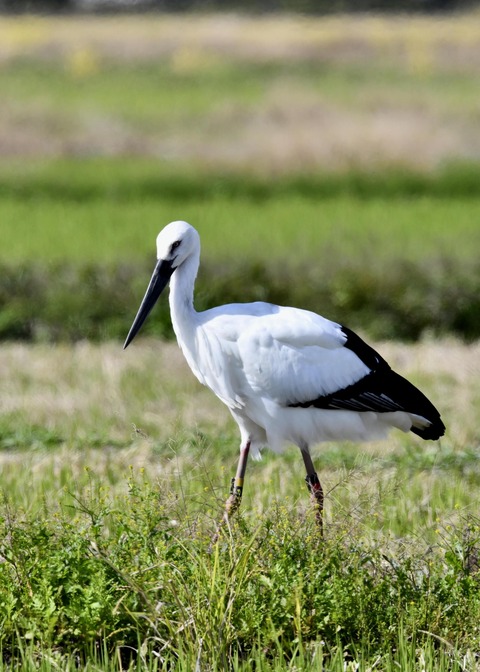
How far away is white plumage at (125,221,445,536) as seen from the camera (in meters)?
4.83

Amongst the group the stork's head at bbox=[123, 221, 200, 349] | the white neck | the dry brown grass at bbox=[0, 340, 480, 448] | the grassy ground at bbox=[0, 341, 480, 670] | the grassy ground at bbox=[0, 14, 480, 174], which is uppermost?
the grassy ground at bbox=[0, 14, 480, 174]

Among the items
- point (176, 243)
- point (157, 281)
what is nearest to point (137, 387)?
point (157, 281)

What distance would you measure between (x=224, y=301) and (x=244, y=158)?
660 centimetres

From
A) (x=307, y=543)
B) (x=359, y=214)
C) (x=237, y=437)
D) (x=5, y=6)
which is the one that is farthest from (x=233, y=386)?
(x=5, y=6)

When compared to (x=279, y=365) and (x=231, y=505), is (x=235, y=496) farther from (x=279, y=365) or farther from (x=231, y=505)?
(x=279, y=365)

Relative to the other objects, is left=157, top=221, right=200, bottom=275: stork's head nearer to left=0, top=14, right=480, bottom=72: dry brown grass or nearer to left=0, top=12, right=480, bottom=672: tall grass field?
left=0, top=12, right=480, bottom=672: tall grass field

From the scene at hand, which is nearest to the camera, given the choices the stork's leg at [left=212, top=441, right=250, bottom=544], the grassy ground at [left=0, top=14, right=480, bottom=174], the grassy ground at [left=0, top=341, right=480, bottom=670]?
the grassy ground at [left=0, top=341, right=480, bottom=670]

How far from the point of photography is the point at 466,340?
9.91 meters

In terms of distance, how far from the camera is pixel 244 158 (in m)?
16.1

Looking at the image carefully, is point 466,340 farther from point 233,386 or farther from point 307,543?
point 307,543

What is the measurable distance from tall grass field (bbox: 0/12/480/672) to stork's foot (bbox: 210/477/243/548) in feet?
0.13

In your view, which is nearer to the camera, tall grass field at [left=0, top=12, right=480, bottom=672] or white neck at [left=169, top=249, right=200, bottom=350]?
tall grass field at [left=0, top=12, right=480, bottom=672]

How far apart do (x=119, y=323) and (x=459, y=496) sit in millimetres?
4555

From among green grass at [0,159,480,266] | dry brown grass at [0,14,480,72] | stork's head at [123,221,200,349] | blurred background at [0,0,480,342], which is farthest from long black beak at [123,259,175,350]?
dry brown grass at [0,14,480,72]
